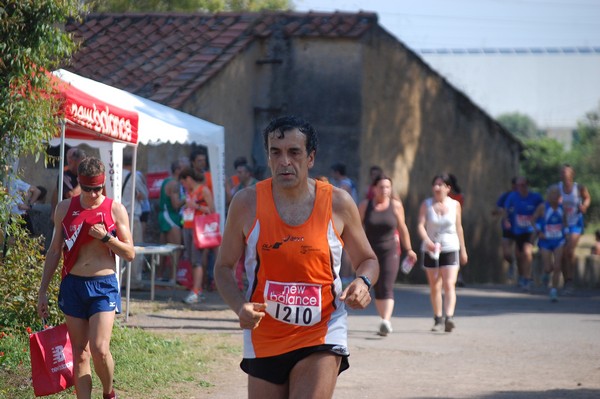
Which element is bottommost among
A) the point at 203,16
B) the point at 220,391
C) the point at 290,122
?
the point at 220,391

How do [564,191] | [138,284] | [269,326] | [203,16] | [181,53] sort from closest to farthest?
1. [269,326]
2. [138,284]
3. [564,191]
4. [181,53]
5. [203,16]

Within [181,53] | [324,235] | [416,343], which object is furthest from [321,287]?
[181,53]

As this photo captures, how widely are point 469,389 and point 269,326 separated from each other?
4.71m

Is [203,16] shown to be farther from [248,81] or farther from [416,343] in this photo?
[416,343]

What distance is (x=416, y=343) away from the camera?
40.3ft

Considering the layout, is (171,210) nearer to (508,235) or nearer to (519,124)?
(508,235)

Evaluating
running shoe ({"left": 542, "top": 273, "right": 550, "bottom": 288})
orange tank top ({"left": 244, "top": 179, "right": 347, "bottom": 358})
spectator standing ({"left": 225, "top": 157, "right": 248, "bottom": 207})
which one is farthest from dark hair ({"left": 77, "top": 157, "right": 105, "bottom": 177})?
running shoe ({"left": 542, "top": 273, "right": 550, "bottom": 288})

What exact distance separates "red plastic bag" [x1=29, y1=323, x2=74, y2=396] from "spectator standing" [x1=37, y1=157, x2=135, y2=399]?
154mm

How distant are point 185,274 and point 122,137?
492 cm

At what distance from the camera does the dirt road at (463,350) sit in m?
9.38

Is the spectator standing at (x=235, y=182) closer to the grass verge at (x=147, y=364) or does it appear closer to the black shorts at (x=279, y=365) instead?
the grass verge at (x=147, y=364)

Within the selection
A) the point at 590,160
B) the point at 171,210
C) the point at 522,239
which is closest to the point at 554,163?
the point at 590,160

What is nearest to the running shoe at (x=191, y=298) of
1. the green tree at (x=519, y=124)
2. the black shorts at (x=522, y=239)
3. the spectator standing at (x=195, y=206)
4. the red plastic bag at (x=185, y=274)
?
the spectator standing at (x=195, y=206)

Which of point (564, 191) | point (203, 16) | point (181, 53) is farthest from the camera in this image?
point (203, 16)
